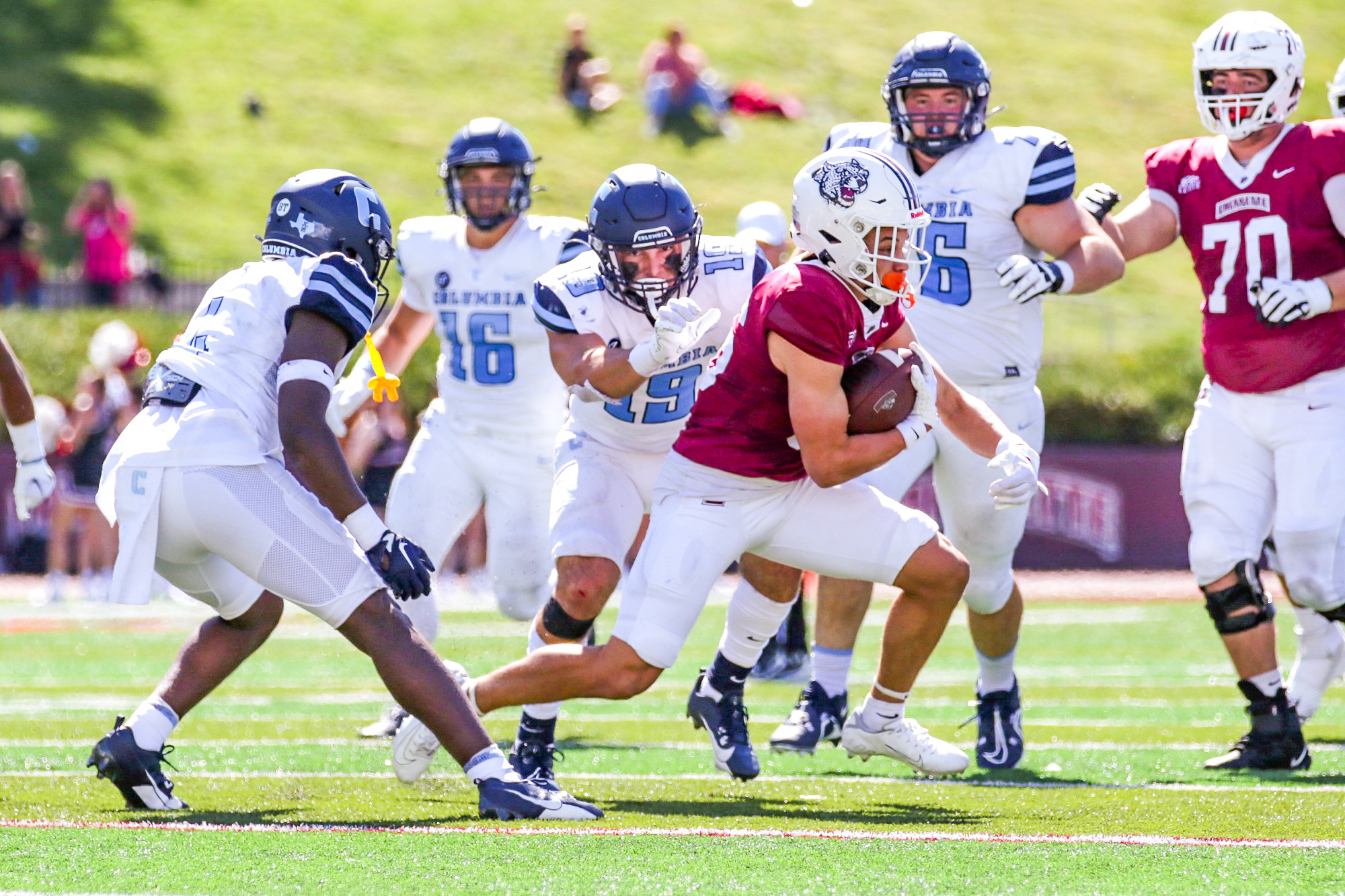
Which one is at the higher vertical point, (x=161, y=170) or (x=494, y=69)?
(x=494, y=69)

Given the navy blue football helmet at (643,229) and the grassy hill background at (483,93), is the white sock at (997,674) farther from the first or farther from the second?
the grassy hill background at (483,93)

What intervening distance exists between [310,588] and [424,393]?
1053cm

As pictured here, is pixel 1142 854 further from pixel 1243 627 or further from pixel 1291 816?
pixel 1243 627

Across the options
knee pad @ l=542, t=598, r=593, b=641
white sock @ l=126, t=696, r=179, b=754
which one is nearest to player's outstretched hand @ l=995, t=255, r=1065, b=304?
knee pad @ l=542, t=598, r=593, b=641

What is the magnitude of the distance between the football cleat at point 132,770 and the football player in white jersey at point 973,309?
1876mm

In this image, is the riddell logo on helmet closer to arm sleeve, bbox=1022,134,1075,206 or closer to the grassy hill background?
arm sleeve, bbox=1022,134,1075,206

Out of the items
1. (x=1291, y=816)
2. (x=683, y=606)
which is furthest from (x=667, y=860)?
(x=1291, y=816)

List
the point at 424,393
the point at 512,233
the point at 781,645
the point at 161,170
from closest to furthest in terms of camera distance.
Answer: the point at 512,233
the point at 781,645
the point at 424,393
the point at 161,170

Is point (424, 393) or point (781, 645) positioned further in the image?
point (424, 393)

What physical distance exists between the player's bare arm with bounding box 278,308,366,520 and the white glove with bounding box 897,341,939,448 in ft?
4.29

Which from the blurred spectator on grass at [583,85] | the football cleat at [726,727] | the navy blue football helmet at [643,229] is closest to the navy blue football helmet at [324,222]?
the navy blue football helmet at [643,229]

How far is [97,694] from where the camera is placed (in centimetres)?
735

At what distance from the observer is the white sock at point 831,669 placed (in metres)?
5.63

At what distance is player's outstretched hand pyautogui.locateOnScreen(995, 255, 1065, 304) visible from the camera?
5129 mm
